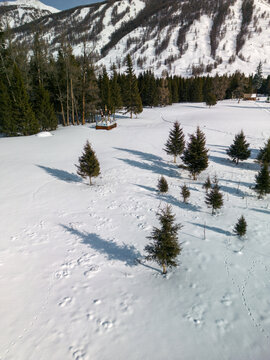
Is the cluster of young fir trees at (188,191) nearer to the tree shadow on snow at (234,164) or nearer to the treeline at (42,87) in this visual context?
the tree shadow on snow at (234,164)

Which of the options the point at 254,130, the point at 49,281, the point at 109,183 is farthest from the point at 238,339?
the point at 254,130

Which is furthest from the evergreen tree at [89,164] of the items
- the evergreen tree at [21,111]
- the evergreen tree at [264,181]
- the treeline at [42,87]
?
the treeline at [42,87]

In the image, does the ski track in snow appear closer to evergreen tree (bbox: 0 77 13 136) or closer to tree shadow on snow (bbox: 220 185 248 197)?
tree shadow on snow (bbox: 220 185 248 197)

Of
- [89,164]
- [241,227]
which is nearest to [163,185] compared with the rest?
[89,164]

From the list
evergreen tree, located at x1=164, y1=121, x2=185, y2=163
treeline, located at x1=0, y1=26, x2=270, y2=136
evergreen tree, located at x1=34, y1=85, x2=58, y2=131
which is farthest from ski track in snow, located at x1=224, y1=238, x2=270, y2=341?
evergreen tree, located at x1=34, y1=85, x2=58, y2=131

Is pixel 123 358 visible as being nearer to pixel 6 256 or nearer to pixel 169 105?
pixel 6 256
